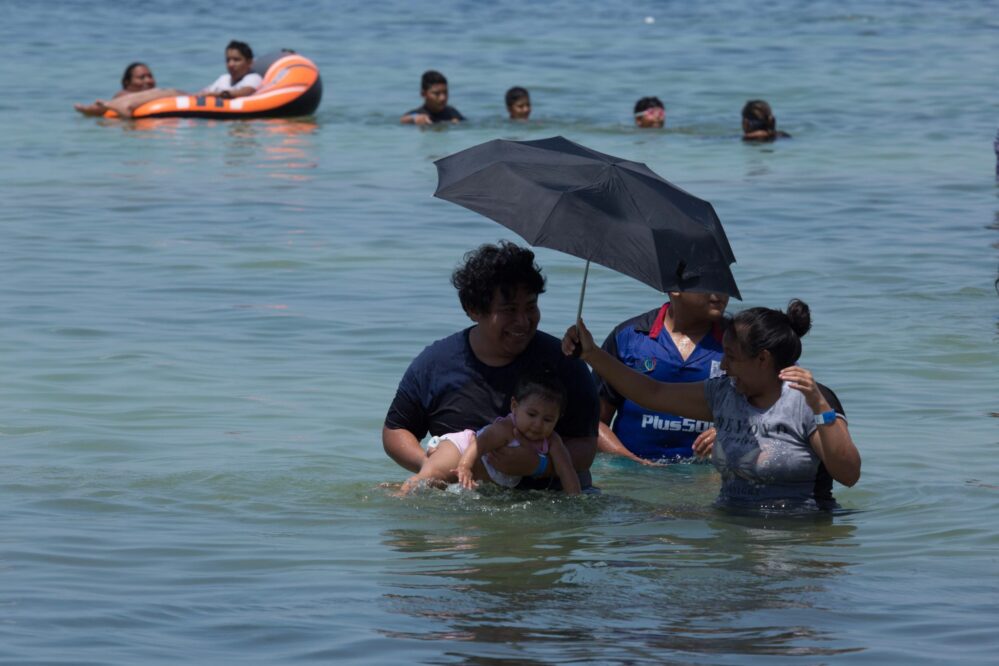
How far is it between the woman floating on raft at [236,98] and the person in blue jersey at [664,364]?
17.1m

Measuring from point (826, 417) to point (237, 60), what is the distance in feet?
65.6

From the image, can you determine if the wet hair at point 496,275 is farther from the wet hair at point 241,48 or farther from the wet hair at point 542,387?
the wet hair at point 241,48

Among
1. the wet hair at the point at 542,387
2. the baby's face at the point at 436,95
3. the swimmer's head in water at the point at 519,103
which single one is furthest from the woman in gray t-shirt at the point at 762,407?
the swimmer's head in water at the point at 519,103

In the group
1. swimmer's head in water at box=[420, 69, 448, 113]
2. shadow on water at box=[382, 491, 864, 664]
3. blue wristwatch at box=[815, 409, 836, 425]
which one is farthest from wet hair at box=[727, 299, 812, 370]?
swimmer's head in water at box=[420, 69, 448, 113]

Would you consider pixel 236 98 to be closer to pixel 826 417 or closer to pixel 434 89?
pixel 434 89

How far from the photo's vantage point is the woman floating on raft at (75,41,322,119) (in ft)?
79.0

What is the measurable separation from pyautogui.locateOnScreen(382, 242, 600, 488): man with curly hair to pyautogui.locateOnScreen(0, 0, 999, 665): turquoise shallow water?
0.92ft

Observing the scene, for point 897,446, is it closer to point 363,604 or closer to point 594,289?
point 363,604

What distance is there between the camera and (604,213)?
622 centimetres

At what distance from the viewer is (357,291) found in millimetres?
12797

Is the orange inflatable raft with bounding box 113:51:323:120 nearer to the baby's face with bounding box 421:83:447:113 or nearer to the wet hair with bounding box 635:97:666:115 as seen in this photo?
the baby's face with bounding box 421:83:447:113

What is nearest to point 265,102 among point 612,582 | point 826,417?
point 612,582

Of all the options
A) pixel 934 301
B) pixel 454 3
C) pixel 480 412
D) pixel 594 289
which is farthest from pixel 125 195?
pixel 454 3

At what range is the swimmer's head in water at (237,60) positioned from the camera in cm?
2477
